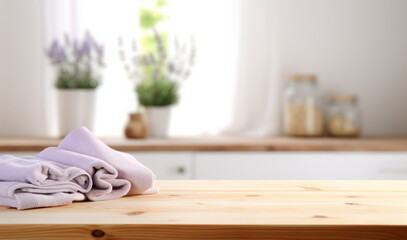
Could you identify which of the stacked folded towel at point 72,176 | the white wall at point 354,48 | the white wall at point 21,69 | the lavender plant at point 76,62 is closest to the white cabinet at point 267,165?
the lavender plant at point 76,62

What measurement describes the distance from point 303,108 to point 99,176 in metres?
2.08

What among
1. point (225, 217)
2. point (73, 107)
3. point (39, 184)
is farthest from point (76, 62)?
point (225, 217)

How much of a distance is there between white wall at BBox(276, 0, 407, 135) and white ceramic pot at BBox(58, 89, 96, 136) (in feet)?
3.70

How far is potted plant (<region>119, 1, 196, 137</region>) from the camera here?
298 centimetres

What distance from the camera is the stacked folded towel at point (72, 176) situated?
1.05m

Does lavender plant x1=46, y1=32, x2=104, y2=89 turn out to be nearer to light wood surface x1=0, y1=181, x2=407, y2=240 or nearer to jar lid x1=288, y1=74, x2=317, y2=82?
jar lid x1=288, y1=74, x2=317, y2=82

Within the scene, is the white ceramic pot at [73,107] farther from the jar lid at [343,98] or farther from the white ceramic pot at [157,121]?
the jar lid at [343,98]

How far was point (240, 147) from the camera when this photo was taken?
257cm

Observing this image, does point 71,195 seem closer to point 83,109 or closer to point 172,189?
point 172,189

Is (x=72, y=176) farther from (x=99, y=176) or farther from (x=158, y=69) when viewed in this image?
(x=158, y=69)

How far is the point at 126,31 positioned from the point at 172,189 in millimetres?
2063

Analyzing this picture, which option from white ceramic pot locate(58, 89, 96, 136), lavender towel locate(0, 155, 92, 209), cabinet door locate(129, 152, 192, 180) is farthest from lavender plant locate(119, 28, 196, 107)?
lavender towel locate(0, 155, 92, 209)

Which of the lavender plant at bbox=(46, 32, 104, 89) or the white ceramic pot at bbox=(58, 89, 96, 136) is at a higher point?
the lavender plant at bbox=(46, 32, 104, 89)

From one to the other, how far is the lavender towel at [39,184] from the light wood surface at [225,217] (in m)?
0.02
